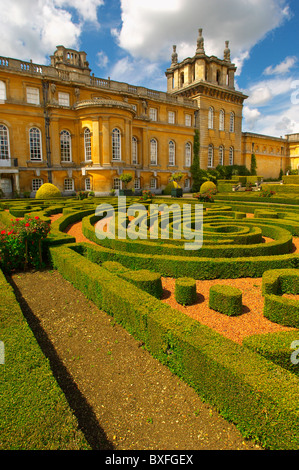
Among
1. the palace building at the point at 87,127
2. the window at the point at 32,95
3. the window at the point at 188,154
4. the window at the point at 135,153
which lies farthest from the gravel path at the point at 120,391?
the window at the point at 188,154

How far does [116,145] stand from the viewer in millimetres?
29281

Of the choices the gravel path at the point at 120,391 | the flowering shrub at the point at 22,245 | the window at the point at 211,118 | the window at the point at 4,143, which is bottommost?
the gravel path at the point at 120,391

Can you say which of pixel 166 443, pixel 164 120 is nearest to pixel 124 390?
pixel 166 443

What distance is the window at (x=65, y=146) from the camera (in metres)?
29.0

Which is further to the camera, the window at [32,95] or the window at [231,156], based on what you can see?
the window at [231,156]

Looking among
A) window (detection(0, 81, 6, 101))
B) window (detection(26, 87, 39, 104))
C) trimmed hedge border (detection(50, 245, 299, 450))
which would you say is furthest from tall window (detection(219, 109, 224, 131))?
trimmed hedge border (detection(50, 245, 299, 450))

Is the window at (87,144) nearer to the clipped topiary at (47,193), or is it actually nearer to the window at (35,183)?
the window at (35,183)

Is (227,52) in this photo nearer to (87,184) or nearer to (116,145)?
(116,145)

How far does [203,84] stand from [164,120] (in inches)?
296

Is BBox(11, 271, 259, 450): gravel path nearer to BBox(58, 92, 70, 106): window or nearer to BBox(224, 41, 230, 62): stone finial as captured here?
BBox(58, 92, 70, 106): window

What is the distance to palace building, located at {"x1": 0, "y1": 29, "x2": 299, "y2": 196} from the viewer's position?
26719 millimetres

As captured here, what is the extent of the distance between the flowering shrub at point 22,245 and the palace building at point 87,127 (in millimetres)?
21521

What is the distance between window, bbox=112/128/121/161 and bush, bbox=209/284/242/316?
26.1 m

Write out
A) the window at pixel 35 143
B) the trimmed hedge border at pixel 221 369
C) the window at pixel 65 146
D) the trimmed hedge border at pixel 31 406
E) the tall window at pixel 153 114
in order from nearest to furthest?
the trimmed hedge border at pixel 31 406 < the trimmed hedge border at pixel 221 369 < the window at pixel 35 143 < the window at pixel 65 146 < the tall window at pixel 153 114
